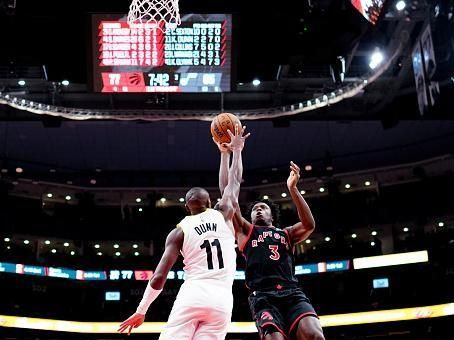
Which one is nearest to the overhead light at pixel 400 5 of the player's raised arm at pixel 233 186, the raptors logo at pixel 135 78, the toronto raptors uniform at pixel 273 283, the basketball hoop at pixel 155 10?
the basketball hoop at pixel 155 10

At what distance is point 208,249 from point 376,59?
10699mm

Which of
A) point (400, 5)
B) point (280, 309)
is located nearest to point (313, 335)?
point (280, 309)

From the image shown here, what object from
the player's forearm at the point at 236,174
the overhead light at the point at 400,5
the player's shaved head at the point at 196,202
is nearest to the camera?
the player's shaved head at the point at 196,202

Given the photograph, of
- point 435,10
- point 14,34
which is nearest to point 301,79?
point 435,10

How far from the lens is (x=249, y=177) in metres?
28.2

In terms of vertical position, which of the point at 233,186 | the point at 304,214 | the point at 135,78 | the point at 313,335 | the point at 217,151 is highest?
the point at 217,151

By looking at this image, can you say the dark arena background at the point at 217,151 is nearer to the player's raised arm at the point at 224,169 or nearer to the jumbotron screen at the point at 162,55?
the jumbotron screen at the point at 162,55

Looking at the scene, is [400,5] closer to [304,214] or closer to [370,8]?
[370,8]

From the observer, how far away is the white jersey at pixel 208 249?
4.70 m

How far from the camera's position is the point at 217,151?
2531cm

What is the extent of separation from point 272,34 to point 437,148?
49.8 feet

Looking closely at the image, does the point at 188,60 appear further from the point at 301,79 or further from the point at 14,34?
the point at 301,79

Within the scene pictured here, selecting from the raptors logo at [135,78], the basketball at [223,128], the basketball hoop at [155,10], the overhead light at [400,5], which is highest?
the overhead light at [400,5]

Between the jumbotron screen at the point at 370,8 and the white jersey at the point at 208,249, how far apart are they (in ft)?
21.6
